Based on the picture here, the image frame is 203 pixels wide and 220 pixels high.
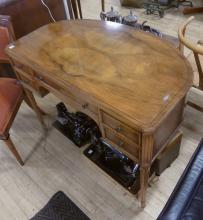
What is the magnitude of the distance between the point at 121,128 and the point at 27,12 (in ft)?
4.59

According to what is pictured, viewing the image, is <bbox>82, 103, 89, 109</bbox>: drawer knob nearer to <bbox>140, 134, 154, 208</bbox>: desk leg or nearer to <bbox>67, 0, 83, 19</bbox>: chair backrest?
<bbox>140, 134, 154, 208</bbox>: desk leg

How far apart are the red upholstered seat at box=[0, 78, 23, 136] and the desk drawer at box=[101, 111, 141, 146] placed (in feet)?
2.24

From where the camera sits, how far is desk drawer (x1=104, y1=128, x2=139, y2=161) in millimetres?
951

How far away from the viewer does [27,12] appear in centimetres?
179

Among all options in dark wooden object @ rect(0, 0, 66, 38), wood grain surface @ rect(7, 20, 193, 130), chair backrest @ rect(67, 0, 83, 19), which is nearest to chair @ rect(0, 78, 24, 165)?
wood grain surface @ rect(7, 20, 193, 130)

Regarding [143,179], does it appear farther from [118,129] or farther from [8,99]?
[8,99]

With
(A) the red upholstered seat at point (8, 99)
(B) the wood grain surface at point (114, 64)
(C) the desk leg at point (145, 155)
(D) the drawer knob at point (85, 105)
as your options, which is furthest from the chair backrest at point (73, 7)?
(C) the desk leg at point (145, 155)

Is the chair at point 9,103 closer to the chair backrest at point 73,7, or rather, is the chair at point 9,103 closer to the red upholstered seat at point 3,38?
the red upholstered seat at point 3,38

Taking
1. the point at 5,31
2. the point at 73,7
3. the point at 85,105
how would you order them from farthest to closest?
the point at 73,7 → the point at 5,31 → the point at 85,105

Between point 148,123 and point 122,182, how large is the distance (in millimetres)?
709

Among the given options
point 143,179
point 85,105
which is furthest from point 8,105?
point 143,179

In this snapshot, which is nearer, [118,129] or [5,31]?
[118,129]

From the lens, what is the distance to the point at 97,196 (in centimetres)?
140

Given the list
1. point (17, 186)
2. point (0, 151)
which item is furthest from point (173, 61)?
point (0, 151)
